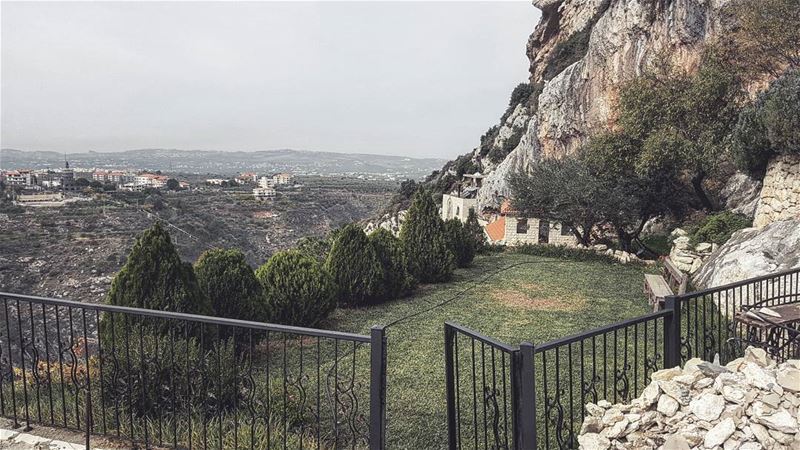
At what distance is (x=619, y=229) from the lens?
15500 mm

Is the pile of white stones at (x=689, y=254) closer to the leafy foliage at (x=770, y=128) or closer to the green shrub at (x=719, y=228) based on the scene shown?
Result: the green shrub at (x=719, y=228)

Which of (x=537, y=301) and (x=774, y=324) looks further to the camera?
(x=537, y=301)

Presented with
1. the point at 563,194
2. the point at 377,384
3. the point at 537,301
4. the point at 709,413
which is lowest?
the point at 537,301

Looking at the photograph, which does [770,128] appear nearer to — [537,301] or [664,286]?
[664,286]

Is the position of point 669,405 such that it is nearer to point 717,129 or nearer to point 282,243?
point 717,129

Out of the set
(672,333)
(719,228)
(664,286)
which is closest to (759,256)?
(664,286)

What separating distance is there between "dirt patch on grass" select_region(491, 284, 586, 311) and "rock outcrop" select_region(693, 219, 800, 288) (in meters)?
2.29

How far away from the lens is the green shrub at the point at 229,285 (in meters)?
6.65

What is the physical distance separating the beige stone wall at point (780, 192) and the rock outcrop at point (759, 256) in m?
0.71

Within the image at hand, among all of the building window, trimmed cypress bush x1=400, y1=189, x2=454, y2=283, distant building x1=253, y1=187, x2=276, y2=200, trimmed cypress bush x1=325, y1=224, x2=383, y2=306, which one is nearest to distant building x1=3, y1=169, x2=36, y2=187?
distant building x1=253, y1=187, x2=276, y2=200

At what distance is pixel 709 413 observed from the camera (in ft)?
9.61

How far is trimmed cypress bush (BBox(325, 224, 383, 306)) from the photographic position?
29.9ft

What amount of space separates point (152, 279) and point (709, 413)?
480 cm

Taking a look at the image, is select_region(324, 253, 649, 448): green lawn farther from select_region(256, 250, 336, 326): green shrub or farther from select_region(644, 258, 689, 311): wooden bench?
A: select_region(256, 250, 336, 326): green shrub
